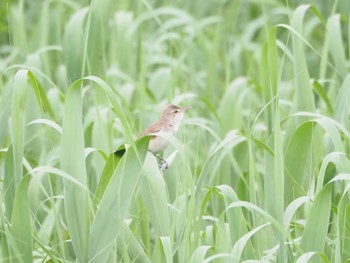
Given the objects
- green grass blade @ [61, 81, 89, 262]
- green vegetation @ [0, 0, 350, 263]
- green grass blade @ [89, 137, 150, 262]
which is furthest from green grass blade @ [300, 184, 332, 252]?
green grass blade @ [61, 81, 89, 262]

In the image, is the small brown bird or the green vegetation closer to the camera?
the green vegetation

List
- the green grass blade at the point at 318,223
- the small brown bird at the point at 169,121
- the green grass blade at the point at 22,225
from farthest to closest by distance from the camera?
the small brown bird at the point at 169,121 < the green grass blade at the point at 318,223 < the green grass blade at the point at 22,225

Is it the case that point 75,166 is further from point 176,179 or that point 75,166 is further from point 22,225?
point 176,179

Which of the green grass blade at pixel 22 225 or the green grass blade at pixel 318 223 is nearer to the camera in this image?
the green grass blade at pixel 22 225

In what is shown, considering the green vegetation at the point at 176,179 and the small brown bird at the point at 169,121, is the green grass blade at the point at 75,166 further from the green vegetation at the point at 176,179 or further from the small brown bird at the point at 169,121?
the small brown bird at the point at 169,121

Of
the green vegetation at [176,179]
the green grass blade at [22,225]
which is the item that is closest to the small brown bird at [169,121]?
the green vegetation at [176,179]

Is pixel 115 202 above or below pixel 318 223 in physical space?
above

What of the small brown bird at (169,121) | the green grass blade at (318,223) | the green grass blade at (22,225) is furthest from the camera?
the small brown bird at (169,121)

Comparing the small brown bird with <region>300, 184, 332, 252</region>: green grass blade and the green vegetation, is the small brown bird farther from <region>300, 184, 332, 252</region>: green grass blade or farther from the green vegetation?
<region>300, 184, 332, 252</region>: green grass blade

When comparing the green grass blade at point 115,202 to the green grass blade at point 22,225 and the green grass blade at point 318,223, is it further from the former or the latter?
the green grass blade at point 318,223

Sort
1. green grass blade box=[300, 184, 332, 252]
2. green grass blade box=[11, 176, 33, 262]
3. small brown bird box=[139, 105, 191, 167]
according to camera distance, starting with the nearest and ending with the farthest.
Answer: green grass blade box=[11, 176, 33, 262] → green grass blade box=[300, 184, 332, 252] → small brown bird box=[139, 105, 191, 167]

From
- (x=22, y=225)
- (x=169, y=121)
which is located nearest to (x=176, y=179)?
(x=169, y=121)

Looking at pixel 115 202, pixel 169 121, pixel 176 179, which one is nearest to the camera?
pixel 115 202

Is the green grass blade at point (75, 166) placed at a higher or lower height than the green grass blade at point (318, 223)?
higher
